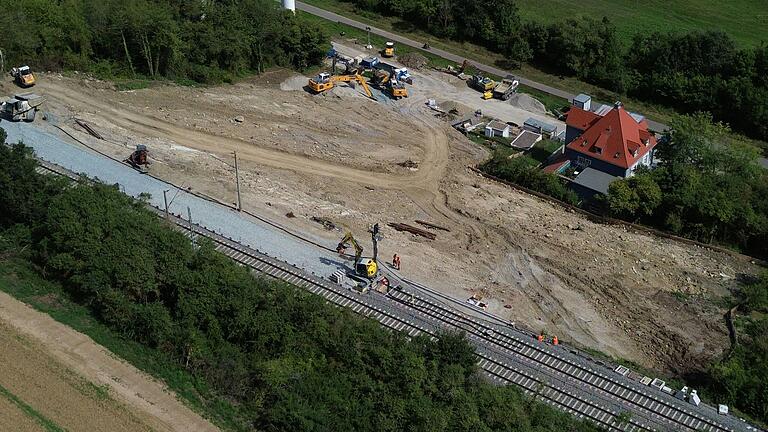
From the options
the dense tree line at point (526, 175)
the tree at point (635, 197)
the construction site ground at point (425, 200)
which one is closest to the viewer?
the construction site ground at point (425, 200)

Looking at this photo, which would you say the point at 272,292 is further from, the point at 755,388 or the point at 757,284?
the point at 757,284

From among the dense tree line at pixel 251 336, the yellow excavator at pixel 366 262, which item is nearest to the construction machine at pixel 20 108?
the dense tree line at pixel 251 336

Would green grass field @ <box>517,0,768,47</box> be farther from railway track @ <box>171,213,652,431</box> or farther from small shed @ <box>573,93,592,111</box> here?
railway track @ <box>171,213,652,431</box>

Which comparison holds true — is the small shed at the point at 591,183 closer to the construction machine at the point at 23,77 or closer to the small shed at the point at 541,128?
the small shed at the point at 541,128

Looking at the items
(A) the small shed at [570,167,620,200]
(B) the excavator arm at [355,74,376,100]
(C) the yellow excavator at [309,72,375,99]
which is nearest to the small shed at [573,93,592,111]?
(A) the small shed at [570,167,620,200]

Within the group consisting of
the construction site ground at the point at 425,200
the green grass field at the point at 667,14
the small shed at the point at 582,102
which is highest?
the green grass field at the point at 667,14

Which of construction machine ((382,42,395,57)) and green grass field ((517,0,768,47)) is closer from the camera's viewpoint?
construction machine ((382,42,395,57))

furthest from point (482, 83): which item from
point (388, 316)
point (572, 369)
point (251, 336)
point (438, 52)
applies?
point (251, 336)
